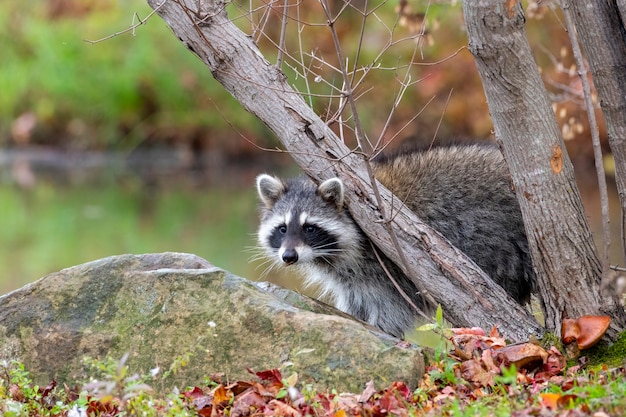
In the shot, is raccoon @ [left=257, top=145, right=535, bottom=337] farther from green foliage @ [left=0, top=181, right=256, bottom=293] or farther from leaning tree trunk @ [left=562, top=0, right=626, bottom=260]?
green foliage @ [left=0, top=181, right=256, bottom=293]

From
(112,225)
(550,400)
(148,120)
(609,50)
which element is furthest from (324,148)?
(148,120)

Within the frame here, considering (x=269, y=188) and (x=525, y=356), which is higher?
(x=269, y=188)

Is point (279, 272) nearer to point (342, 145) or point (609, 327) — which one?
point (342, 145)

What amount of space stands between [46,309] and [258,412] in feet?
4.33

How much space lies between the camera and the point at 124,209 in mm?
13281

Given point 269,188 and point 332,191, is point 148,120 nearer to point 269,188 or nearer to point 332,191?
point 269,188

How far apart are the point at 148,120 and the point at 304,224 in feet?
42.1

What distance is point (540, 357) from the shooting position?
4020 millimetres

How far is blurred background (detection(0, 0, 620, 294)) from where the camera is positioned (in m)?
12.7

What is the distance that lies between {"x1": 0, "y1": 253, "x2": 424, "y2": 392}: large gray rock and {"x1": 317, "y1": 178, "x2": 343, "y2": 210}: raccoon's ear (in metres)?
0.88

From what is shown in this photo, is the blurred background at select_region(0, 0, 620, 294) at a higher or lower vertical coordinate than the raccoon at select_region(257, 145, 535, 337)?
higher

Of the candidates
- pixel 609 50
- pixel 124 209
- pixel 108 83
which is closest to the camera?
pixel 609 50

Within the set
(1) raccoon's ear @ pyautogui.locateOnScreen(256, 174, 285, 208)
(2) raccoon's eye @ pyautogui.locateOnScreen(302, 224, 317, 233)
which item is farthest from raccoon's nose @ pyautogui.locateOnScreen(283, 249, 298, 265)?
(1) raccoon's ear @ pyautogui.locateOnScreen(256, 174, 285, 208)

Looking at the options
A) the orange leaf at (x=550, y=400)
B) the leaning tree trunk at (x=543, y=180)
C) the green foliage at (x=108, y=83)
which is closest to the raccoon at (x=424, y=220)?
the leaning tree trunk at (x=543, y=180)
